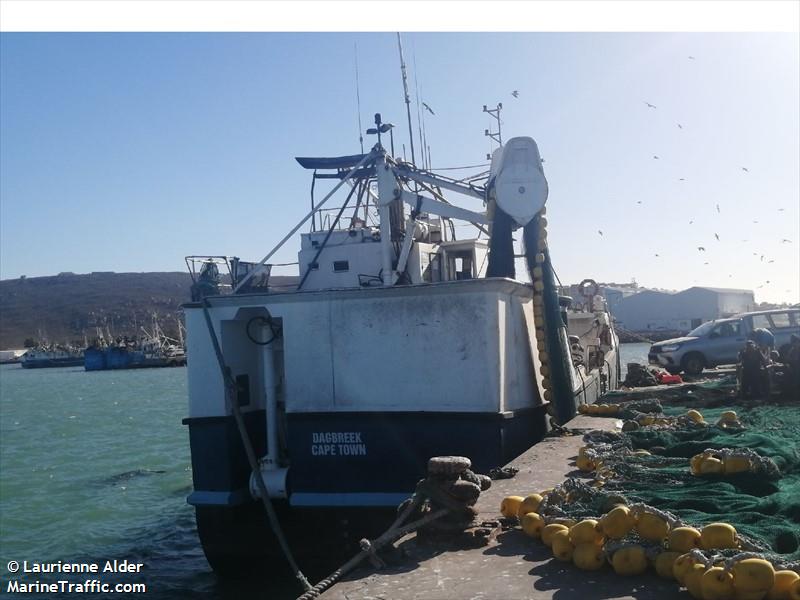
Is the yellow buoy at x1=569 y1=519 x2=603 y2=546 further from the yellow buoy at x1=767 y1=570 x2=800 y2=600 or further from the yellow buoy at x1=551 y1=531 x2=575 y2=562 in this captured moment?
the yellow buoy at x1=767 y1=570 x2=800 y2=600

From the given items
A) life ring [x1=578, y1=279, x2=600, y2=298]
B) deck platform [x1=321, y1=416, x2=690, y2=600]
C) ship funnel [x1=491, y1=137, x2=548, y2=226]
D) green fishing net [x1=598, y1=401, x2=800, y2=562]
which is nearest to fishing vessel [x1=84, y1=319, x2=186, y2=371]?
life ring [x1=578, y1=279, x2=600, y2=298]

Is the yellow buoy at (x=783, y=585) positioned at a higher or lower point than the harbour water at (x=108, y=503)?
higher

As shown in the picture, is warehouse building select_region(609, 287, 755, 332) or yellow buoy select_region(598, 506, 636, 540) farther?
warehouse building select_region(609, 287, 755, 332)

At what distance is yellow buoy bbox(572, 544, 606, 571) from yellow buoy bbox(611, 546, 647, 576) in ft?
0.50

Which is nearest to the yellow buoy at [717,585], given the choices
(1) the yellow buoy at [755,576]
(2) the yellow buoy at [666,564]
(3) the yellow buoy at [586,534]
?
(1) the yellow buoy at [755,576]

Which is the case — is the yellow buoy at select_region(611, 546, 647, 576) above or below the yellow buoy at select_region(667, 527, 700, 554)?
below

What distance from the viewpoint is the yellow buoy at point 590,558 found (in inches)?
174

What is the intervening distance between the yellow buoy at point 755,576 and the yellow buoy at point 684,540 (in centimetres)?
52

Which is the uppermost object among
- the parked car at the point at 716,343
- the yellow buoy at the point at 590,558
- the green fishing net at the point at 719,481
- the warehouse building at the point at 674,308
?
the warehouse building at the point at 674,308

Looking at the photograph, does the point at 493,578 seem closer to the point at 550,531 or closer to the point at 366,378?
the point at 550,531

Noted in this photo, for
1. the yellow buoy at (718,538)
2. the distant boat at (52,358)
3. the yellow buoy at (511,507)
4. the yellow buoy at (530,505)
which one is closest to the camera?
the yellow buoy at (718,538)

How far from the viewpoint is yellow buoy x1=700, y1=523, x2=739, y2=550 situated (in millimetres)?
4113

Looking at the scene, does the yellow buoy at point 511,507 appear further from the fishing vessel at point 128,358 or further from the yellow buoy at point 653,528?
the fishing vessel at point 128,358

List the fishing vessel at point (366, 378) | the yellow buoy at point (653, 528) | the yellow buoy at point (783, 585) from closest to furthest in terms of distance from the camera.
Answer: the yellow buoy at point (783, 585), the yellow buoy at point (653, 528), the fishing vessel at point (366, 378)
